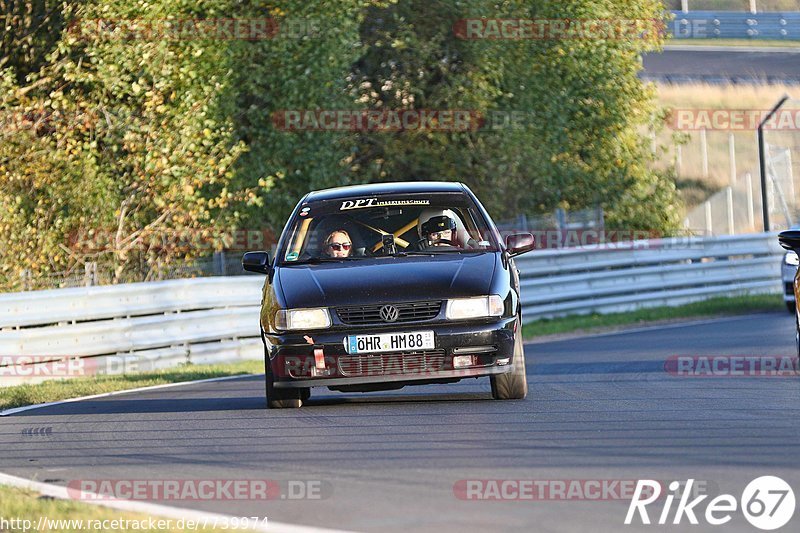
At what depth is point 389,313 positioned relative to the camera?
10438 mm

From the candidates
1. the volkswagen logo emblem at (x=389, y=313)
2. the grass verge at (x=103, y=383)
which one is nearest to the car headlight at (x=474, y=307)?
the volkswagen logo emblem at (x=389, y=313)

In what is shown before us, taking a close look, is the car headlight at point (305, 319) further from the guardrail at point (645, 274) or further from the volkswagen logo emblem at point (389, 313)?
the guardrail at point (645, 274)

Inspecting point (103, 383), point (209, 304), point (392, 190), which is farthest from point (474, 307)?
point (209, 304)

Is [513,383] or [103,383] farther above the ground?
[513,383]

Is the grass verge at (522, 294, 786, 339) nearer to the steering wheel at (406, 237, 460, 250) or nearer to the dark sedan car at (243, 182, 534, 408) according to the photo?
the steering wheel at (406, 237, 460, 250)

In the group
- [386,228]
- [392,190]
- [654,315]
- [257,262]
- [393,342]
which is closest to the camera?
[393,342]

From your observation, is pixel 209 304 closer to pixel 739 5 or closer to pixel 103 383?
pixel 103 383

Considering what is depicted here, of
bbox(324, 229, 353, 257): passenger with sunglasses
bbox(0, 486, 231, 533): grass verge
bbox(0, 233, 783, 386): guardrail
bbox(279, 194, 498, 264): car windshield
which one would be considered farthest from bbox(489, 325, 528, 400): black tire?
bbox(0, 233, 783, 386): guardrail

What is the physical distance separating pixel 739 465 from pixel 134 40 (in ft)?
57.9

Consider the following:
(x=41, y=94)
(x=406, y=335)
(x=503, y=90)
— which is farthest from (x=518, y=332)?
(x=503, y=90)

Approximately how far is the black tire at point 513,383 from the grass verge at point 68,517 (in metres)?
4.54

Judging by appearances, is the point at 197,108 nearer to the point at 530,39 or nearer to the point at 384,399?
the point at 530,39

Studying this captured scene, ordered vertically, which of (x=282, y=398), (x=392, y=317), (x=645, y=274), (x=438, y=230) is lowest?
(x=645, y=274)

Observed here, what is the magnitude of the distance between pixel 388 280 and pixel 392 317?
1.16ft
